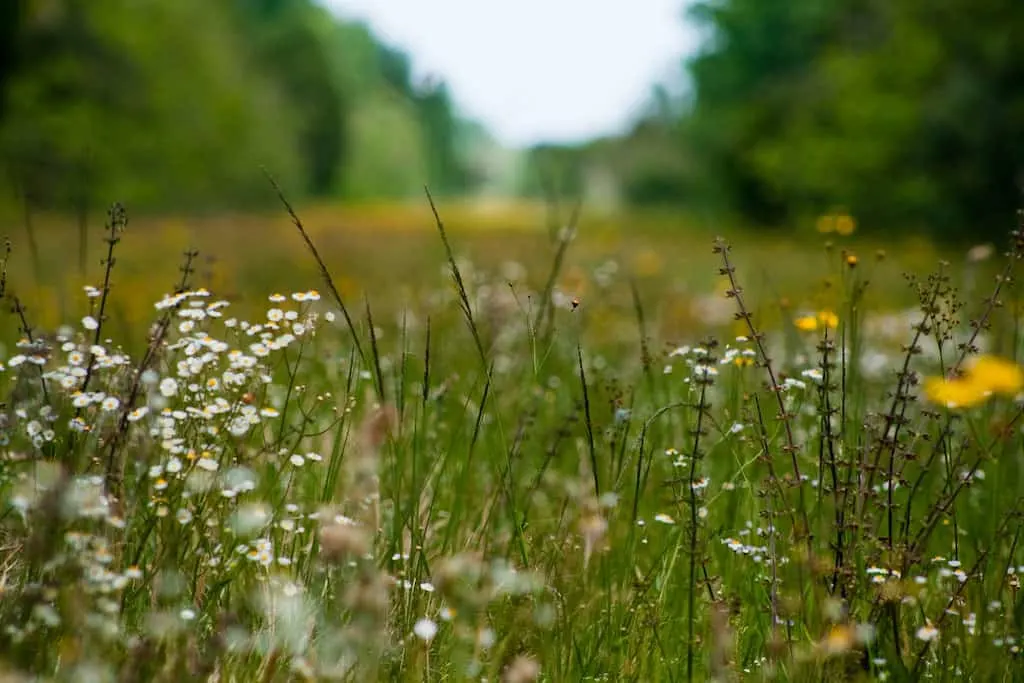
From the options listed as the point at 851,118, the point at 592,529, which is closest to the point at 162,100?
the point at 851,118

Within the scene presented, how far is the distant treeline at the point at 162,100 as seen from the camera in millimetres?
21000

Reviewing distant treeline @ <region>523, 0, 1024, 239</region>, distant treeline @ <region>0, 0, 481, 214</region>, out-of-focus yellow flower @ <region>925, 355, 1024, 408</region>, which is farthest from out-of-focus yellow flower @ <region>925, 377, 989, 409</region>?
distant treeline @ <region>0, 0, 481, 214</region>

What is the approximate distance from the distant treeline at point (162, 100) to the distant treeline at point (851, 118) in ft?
27.2

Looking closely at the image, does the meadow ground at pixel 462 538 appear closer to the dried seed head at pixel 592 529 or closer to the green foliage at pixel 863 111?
the dried seed head at pixel 592 529

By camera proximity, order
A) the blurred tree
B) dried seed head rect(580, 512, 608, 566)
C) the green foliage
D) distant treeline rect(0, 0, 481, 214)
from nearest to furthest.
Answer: dried seed head rect(580, 512, 608, 566), the green foliage, distant treeline rect(0, 0, 481, 214), the blurred tree

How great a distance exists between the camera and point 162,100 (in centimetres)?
2402

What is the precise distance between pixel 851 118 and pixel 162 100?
16.7 metres

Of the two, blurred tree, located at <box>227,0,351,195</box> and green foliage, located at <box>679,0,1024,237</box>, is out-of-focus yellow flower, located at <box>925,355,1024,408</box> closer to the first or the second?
green foliage, located at <box>679,0,1024,237</box>

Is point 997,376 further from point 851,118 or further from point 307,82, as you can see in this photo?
point 307,82

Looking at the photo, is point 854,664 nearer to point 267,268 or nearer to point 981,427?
point 981,427

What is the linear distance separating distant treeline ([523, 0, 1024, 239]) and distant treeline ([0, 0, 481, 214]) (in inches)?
327

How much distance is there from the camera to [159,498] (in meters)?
1.99

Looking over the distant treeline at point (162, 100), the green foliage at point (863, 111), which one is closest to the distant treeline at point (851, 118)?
the green foliage at point (863, 111)

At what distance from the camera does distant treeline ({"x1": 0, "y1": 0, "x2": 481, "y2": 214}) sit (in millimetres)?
21000
